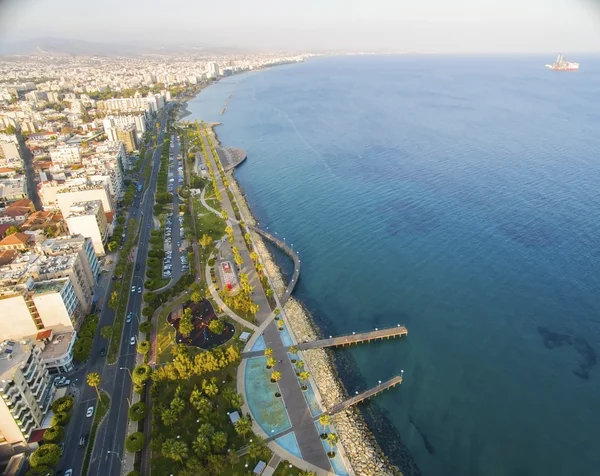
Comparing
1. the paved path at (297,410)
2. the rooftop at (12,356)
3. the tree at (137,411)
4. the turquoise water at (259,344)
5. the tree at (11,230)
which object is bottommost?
the paved path at (297,410)

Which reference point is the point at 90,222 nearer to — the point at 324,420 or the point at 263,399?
the point at 263,399

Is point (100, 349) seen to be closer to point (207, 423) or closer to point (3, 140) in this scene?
point (207, 423)

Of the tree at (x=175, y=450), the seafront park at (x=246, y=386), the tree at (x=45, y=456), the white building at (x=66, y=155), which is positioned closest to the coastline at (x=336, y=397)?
the seafront park at (x=246, y=386)

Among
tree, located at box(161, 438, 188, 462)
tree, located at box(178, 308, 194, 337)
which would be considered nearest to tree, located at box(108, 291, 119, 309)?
tree, located at box(178, 308, 194, 337)

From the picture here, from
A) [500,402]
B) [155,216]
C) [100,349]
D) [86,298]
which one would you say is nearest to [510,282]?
[500,402]

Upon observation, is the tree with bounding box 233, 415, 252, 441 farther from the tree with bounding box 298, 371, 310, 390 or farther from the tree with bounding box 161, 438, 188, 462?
the tree with bounding box 298, 371, 310, 390

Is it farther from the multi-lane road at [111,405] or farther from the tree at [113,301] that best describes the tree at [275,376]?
the tree at [113,301]

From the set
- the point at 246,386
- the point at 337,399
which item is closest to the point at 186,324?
the point at 246,386
